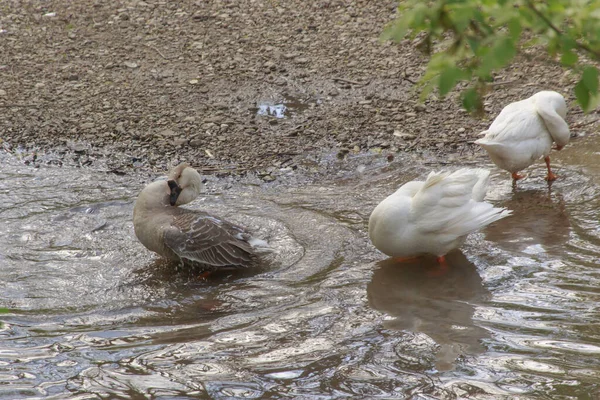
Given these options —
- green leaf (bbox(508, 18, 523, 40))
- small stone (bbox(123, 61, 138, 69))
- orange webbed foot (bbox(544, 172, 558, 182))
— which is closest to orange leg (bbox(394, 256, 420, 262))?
orange webbed foot (bbox(544, 172, 558, 182))

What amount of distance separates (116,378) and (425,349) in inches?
77.7

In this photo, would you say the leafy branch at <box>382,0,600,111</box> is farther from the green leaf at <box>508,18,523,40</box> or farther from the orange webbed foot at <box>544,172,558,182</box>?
the orange webbed foot at <box>544,172,558,182</box>

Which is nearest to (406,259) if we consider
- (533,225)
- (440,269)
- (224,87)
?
(440,269)

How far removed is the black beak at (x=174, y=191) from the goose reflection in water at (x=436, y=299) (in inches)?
80.0

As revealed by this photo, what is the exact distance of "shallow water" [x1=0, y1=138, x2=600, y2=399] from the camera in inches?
175

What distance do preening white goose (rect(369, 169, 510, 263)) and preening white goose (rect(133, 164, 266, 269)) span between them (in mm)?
1154

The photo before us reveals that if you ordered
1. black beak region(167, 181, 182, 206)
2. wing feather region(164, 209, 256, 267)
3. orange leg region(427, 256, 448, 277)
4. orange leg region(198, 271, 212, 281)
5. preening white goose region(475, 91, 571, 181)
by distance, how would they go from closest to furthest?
orange leg region(427, 256, 448, 277)
wing feather region(164, 209, 256, 267)
orange leg region(198, 271, 212, 281)
black beak region(167, 181, 182, 206)
preening white goose region(475, 91, 571, 181)

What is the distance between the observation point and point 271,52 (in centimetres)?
1086

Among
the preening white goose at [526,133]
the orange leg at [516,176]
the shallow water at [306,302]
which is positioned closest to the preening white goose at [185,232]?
the shallow water at [306,302]

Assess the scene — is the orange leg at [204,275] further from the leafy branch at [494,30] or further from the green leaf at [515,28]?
the green leaf at [515,28]

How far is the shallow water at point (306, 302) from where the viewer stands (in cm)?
443

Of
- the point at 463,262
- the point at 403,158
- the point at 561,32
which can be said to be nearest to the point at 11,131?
the point at 403,158

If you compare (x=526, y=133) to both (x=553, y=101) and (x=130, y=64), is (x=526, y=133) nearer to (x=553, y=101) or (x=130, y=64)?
(x=553, y=101)

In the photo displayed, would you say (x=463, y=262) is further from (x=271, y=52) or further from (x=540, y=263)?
(x=271, y=52)
